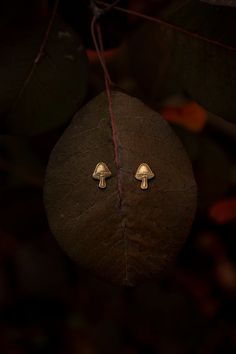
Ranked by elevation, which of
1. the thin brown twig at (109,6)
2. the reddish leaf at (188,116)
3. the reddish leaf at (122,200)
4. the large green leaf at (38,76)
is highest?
the thin brown twig at (109,6)

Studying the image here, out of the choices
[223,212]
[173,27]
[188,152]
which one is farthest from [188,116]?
[173,27]

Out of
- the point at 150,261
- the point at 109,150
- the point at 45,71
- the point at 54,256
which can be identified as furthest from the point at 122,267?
the point at 54,256

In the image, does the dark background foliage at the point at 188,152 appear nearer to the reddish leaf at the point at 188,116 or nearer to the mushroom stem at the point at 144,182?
the reddish leaf at the point at 188,116

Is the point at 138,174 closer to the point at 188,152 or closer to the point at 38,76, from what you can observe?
the point at 38,76

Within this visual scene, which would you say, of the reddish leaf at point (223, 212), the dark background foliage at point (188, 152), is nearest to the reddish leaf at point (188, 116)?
the dark background foliage at point (188, 152)

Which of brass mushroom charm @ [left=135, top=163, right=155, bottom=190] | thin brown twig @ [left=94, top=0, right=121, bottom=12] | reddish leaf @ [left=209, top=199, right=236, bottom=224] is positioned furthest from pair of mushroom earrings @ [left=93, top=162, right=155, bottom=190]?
reddish leaf @ [left=209, top=199, right=236, bottom=224]

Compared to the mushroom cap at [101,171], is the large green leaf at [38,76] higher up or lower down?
higher up

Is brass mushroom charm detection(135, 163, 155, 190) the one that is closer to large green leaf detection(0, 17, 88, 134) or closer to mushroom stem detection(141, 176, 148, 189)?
mushroom stem detection(141, 176, 148, 189)
